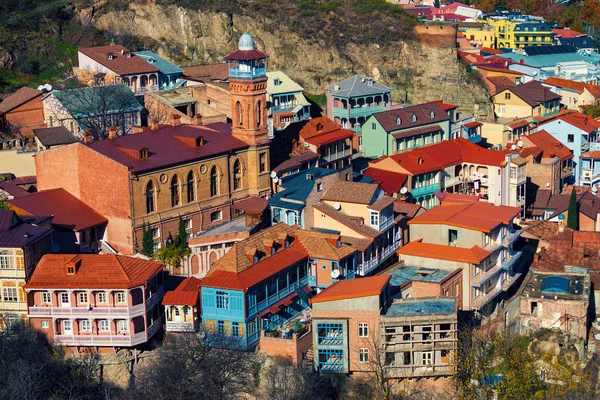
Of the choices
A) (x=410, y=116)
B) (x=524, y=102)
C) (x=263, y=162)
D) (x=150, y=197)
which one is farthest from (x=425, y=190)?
(x=524, y=102)

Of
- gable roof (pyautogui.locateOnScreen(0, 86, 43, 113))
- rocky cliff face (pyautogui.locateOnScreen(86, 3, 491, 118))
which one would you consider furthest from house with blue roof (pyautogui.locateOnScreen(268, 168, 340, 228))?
rocky cliff face (pyautogui.locateOnScreen(86, 3, 491, 118))

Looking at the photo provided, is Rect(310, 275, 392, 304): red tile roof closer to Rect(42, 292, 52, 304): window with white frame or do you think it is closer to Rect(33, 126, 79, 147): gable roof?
Rect(42, 292, 52, 304): window with white frame

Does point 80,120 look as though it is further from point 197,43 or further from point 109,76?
point 197,43

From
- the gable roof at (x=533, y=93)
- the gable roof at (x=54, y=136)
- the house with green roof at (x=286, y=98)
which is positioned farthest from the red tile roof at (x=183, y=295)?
the gable roof at (x=533, y=93)

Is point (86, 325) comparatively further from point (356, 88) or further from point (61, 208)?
point (356, 88)

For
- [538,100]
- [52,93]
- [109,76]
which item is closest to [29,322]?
[52,93]

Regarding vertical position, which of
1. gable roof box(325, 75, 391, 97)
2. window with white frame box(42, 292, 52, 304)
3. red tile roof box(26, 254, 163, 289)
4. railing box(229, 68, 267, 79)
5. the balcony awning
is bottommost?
the balcony awning
